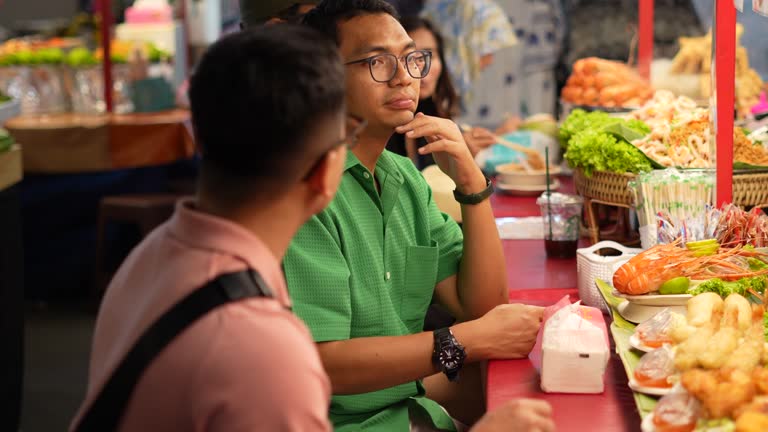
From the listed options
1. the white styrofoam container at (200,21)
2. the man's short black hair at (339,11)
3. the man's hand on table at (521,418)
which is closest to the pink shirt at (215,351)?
the man's hand on table at (521,418)

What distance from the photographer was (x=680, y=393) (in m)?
1.49

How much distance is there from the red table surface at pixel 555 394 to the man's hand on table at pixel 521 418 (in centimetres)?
16

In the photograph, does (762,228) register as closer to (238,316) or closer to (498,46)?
(238,316)

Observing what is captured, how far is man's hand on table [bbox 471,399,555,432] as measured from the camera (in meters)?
1.41

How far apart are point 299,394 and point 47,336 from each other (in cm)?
452

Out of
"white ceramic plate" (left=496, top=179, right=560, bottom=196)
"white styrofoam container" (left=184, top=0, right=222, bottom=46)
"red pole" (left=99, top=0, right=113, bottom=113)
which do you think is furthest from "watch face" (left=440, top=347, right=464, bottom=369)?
"white styrofoam container" (left=184, top=0, right=222, bottom=46)

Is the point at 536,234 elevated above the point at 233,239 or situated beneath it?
situated beneath

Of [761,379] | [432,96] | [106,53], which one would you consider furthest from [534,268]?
[106,53]

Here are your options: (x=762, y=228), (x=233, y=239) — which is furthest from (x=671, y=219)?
(x=233, y=239)

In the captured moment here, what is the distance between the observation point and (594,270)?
2.18 m

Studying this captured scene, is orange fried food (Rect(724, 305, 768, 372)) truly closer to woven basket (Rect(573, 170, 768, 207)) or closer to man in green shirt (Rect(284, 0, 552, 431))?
man in green shirt (Rect(284, 0, 552, 431))

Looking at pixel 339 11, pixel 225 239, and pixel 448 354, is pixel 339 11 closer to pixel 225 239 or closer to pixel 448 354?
pixel 448 354

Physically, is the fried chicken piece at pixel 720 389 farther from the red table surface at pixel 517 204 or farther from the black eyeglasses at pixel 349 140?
the red table surface at pixel 517 204

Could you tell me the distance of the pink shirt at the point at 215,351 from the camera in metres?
1.07
